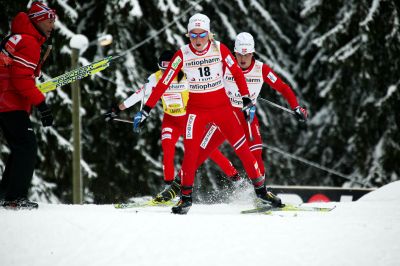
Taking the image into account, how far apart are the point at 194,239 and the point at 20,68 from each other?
2.65m

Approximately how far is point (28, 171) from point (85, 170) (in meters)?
8.55

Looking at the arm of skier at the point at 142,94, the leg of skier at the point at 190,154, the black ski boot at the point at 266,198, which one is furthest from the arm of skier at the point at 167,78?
the black ski boot at the point at 266,198

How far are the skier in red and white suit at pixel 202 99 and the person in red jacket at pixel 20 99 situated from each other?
1161 millimetres

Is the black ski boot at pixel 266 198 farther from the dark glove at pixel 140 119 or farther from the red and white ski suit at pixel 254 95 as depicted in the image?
the dark glove at pixel 140 119

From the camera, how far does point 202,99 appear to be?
7.45 meters

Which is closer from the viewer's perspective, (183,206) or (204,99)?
(183,206)

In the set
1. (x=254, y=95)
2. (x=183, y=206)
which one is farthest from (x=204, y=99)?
(x=254, y=95)

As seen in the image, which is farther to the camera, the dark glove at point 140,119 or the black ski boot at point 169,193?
the black ski boot at point 169,193

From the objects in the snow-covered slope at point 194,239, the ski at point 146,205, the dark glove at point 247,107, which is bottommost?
the ski at point 146,205

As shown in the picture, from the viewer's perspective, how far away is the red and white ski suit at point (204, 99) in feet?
24.1

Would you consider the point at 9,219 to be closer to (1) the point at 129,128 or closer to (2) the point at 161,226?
(2) the point at 161,226

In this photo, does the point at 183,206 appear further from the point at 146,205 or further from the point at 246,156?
the point at 146,205

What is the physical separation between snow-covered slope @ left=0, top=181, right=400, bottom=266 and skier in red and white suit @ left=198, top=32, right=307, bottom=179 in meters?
1.60

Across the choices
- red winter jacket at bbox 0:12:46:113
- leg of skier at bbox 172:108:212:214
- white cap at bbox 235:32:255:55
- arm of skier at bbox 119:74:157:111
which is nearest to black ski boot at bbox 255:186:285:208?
leg of skier at bbox 172:108:212:214
